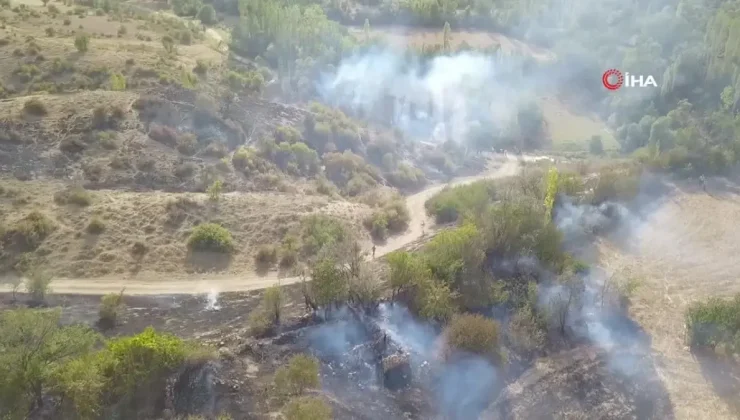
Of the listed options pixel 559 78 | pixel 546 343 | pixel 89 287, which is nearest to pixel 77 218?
pixel 89 287

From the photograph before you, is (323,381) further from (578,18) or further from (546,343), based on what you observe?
(578,18)

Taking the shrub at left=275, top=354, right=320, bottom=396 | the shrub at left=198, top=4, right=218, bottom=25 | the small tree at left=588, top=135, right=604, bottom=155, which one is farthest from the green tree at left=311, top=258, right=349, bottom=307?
the shrub at left=198, top=4, right=218, bottom=25

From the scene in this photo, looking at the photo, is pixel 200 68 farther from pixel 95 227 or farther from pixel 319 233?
pixel 319 233

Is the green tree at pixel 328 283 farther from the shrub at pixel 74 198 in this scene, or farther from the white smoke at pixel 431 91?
the white smoke at pixel 431 91

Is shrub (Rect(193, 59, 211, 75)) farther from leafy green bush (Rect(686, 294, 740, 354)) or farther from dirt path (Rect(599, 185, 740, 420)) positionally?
leafy green bush (Rect(686, 294, 740, 354))

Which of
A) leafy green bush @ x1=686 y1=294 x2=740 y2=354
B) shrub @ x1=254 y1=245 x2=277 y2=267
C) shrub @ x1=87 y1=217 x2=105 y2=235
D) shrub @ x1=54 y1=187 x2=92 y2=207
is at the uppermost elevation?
shrub @ x1=54 y1=187 x2=92 y2=207

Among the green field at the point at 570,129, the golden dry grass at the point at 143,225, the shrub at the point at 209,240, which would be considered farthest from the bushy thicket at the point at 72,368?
the green field at the point at 570,129
